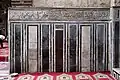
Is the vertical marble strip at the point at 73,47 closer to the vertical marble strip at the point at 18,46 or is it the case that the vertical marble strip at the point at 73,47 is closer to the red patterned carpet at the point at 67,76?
the red patterned carpet at the point at 67,76

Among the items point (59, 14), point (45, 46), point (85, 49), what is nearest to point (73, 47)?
point (85, 49)

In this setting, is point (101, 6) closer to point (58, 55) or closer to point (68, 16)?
point (68, 16)

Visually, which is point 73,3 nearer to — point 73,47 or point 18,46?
point 73,47

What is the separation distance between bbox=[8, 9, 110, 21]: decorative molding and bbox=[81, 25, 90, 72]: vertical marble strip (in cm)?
20

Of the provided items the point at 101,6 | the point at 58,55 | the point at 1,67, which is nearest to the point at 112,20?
the point at 101,6

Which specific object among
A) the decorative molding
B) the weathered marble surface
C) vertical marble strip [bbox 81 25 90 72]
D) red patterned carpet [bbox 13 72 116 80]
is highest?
the weathered marble surface

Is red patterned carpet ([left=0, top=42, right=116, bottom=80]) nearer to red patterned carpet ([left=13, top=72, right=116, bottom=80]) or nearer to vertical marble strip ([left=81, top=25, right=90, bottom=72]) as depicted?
red patterned carpet ([left=13, top=72, right=116, bottom=80])

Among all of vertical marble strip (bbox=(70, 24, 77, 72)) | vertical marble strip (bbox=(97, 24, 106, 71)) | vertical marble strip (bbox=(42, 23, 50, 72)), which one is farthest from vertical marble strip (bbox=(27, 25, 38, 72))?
vertical marble strip (bbox=(97, 24, 106, 71))

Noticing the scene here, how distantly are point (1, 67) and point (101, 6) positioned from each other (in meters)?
1.95

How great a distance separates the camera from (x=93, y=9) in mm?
3480

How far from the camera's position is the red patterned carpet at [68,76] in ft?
10.2

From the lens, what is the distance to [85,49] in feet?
11.5

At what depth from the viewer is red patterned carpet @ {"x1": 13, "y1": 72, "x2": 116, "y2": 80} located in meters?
3.11

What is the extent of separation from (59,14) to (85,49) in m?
0.70
